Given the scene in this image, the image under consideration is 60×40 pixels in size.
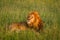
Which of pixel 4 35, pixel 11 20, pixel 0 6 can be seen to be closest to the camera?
pixel 4 35

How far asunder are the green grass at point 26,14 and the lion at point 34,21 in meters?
0.10

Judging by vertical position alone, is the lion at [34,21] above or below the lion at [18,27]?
above

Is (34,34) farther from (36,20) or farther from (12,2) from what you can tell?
(12,2)

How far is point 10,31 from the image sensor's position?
4301 mm

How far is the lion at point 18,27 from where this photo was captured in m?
4.34

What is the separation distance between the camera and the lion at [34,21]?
436 cm

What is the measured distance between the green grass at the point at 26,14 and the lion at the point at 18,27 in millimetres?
89

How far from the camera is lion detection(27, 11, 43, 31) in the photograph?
14.3ft

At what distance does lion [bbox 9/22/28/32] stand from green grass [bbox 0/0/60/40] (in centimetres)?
9

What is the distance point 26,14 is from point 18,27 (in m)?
0.34

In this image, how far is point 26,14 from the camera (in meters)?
4.62

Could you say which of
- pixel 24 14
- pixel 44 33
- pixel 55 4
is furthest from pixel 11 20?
pixel 55 4

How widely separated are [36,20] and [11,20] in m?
Answer: 0.44

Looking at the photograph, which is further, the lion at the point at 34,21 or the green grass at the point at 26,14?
the lion at the point at 34,21
